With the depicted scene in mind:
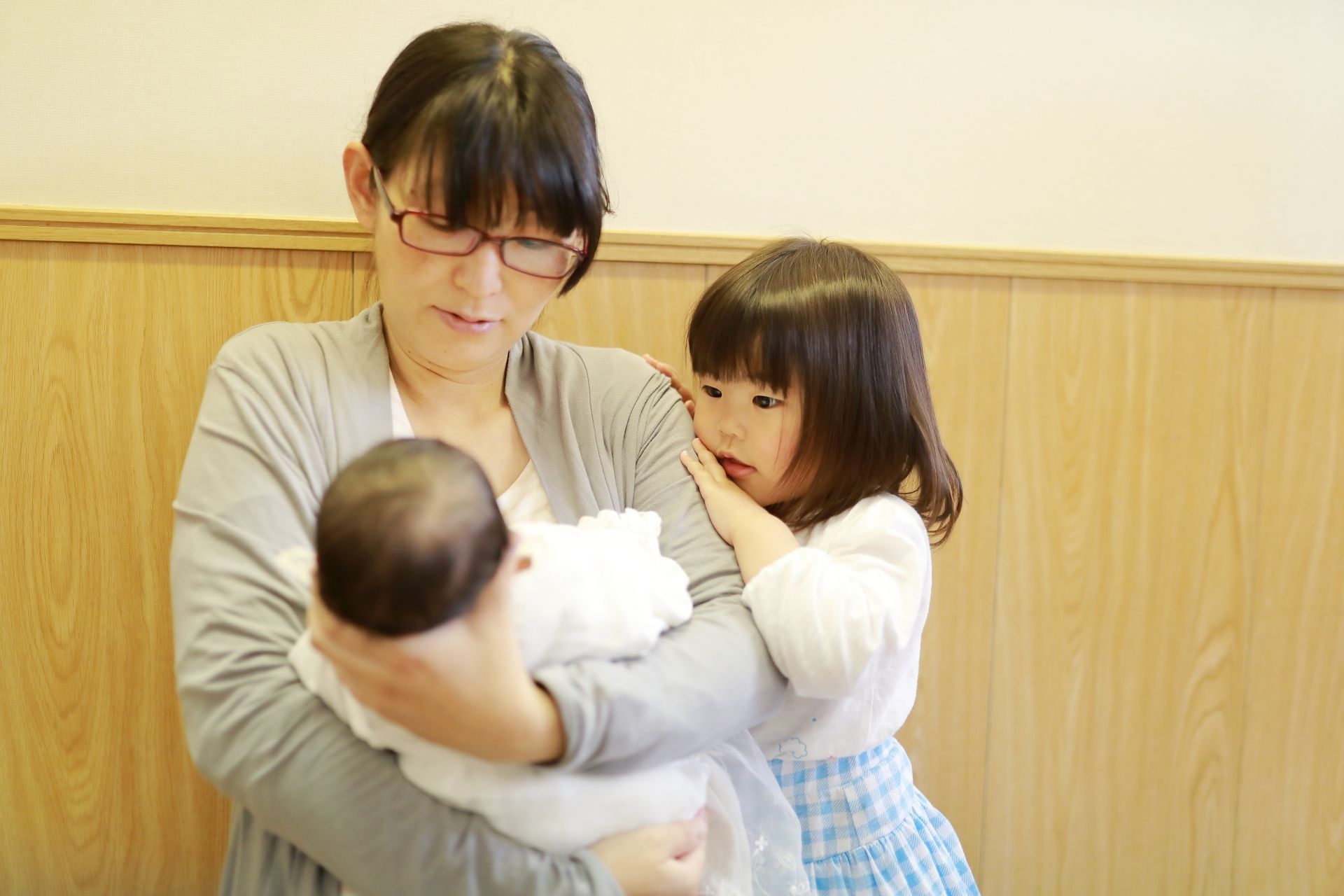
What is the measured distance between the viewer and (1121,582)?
1945 millimetres

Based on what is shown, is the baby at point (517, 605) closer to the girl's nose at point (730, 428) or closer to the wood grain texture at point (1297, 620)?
the girl's nose at point (730, 428)

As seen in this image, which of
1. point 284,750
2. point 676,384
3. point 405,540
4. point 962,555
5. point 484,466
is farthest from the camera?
point 962,555

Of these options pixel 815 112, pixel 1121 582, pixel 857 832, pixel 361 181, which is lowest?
pixel 857 832

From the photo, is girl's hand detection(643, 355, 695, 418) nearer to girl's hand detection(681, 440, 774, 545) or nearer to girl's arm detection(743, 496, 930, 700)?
girl's hand detection(681, 440, 774, 545)

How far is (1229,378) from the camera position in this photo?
196cm

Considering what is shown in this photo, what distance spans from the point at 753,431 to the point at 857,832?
55cm

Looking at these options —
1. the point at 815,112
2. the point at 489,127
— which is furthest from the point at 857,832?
the point at 815,112

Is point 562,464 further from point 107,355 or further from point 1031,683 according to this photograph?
point 1031,683

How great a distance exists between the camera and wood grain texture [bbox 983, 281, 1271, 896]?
1.89 m

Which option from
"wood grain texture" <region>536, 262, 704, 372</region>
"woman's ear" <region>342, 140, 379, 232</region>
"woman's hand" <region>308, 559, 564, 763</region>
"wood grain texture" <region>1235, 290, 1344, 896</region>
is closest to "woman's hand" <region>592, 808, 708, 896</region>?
"woman's hand" <region>308, 559, 564, 763</region>

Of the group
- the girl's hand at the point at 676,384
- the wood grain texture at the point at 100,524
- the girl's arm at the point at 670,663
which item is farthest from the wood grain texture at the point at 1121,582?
the wood grain texture at the point at 100,524

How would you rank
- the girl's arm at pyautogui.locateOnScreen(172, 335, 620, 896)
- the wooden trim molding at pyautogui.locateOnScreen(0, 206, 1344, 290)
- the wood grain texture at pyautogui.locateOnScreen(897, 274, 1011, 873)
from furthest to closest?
the wood grain texture at pyautogui.locateOnScreen(897, 274, 1011, 873), the wooden trim molding at pyautogui.locateOnScreen(0, 206, 1344, 290), the girl's arm at pyautogui.locateOnScreen(172, 335, 620, 896)

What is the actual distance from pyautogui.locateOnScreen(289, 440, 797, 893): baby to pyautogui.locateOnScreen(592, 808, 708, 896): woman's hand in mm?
13

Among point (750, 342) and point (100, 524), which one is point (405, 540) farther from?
point (100, 524)
